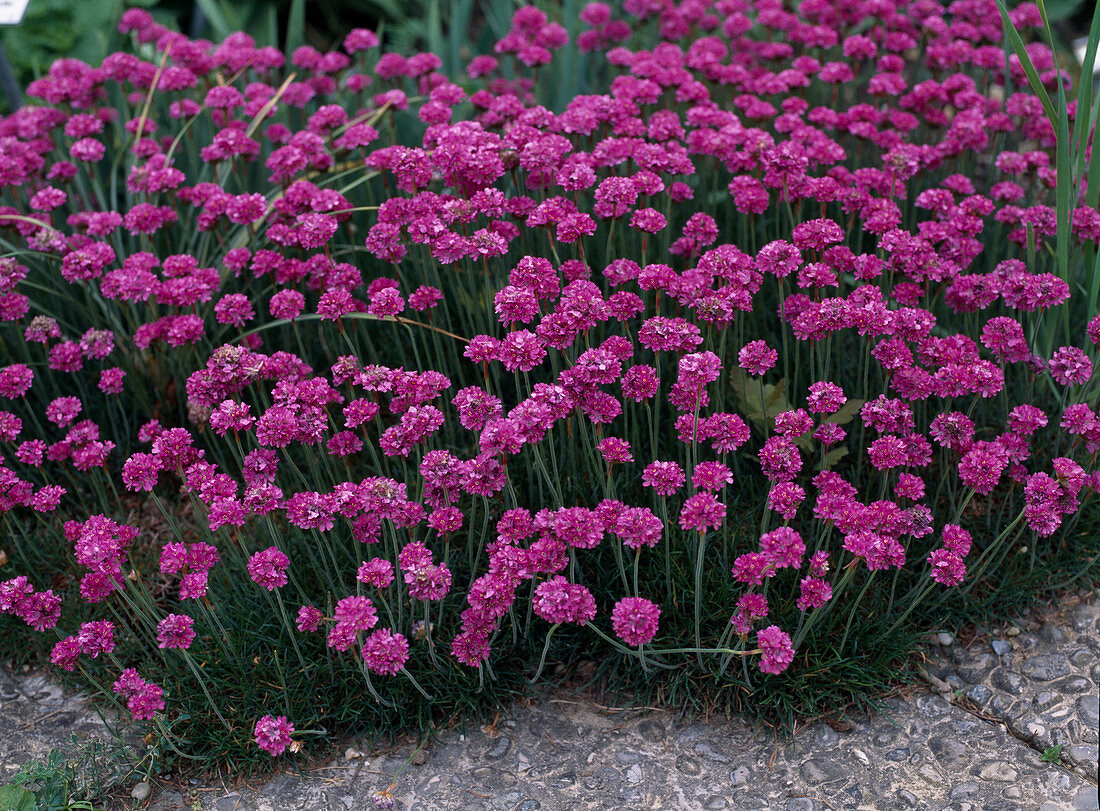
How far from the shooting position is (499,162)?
3.16 m

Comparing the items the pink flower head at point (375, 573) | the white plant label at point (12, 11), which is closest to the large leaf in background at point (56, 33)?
the white plant label at point (12, 11)

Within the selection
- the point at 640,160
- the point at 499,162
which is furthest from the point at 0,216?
the point at 640,160

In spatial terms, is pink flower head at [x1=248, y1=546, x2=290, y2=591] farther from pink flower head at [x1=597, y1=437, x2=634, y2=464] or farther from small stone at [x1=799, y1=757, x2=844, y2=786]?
small stone at [x1=799, y1=757, x2=844, y2=786]

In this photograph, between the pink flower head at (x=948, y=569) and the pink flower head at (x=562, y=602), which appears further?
the pink flower head at (x=948, y=569)

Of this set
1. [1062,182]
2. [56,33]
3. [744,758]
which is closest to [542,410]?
[744,758]

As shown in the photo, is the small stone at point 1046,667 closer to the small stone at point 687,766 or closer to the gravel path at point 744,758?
the gravel path at point 744,758

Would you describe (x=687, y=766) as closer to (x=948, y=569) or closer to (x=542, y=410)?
(x=948, y=569)

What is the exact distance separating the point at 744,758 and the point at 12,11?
396cm

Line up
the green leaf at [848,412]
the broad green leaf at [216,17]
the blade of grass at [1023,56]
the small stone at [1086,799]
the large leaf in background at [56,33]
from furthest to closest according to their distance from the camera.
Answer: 1. the large leaf in background at [56,33]
2. the broad green leaf at [216,17]
3. the green leaf at [848,412]
4. the blade of grass at [1023,56]
5. the small stone at [1086,799]

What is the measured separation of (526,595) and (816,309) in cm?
122

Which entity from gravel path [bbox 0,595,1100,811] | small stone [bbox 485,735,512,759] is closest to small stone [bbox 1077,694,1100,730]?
gravel path [bbox 0,595,1100,811]

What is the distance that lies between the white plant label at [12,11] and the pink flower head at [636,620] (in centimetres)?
346

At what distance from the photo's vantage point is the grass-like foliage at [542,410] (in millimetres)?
2557

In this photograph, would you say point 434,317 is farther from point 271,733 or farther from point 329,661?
point 271,733
